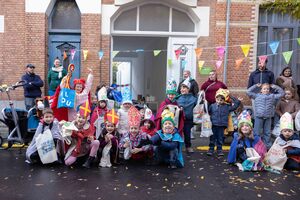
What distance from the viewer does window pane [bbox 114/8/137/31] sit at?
11.3 meters

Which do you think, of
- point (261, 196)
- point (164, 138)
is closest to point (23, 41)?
point (164, 138)

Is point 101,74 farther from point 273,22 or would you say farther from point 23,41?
point 273,22

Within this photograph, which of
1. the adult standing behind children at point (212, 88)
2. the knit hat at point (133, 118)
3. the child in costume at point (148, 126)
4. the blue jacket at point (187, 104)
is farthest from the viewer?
the adult standing behind children at point (212, 88)

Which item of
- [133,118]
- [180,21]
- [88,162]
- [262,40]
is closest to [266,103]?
[133,118]

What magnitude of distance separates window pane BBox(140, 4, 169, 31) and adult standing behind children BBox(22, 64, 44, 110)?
4.13m

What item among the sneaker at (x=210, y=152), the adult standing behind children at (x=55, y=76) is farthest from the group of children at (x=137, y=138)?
the adult standing behind children at (x=55, y=76)

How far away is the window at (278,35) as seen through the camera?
11.0 meters

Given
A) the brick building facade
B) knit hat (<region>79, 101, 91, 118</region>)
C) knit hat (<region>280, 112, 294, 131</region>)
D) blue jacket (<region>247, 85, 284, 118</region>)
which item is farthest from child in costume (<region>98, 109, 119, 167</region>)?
the brick building facade

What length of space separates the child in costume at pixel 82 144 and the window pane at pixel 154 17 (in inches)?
237

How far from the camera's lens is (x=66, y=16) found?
36.7 ft

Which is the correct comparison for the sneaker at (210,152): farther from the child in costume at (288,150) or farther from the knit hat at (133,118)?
the knit hat at (133,118)

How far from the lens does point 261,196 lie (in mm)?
4750

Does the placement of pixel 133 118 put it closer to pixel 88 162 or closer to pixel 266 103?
pixel 88 162

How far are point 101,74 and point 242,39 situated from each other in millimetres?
4718
